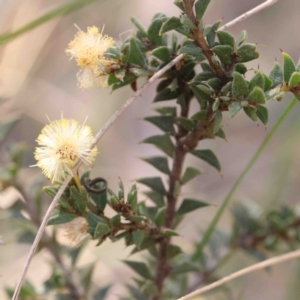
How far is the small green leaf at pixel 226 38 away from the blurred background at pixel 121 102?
0.92 m

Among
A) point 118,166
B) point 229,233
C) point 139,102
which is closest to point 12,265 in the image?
point 118,166

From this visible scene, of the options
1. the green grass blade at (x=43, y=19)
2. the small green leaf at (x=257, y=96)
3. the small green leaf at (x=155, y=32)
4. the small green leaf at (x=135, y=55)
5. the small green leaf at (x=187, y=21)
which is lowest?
the small green leaf at (x=257, y=96)

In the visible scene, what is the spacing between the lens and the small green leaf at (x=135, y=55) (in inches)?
17.5

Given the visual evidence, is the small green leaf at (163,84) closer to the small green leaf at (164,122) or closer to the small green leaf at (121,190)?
the small green leaf at (164,122)

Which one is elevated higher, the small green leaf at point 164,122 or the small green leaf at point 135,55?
the small green leaf at point 135,55

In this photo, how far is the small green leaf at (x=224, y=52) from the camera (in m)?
0.40

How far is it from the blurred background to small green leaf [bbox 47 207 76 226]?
0.83 metres

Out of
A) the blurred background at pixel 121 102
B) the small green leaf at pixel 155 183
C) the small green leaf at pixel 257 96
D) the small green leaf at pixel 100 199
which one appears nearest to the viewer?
the small green leaf at pixel 257 96

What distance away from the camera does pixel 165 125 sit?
0.55 meters

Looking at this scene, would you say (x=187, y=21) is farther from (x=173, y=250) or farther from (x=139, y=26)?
(x=173, y=250)

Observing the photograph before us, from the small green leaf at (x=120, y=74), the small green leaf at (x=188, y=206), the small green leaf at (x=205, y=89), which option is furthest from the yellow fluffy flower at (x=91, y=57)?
the small green leaf at (x=188, y=206)

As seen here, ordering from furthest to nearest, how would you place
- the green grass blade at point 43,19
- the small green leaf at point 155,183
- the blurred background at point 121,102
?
Result: 1. the blurred background at point 121,102
2. the green grass blade at point 43,19
3. the small green leaf at point 155,183

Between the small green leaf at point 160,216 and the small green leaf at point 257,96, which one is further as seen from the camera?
the small green leaf at point 160,216

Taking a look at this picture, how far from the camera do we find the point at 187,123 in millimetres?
497
